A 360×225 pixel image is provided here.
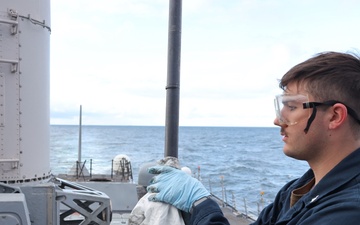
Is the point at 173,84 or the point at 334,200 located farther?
the point at 173,84

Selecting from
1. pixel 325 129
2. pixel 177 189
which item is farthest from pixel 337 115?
pixel 177 189

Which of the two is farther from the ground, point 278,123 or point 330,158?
point 278,123

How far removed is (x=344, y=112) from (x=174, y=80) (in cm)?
380

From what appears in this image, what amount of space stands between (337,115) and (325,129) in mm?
88

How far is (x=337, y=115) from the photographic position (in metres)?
1.76

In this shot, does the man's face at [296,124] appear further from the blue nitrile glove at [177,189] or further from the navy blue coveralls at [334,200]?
the blue nitrile glove at [177,189]

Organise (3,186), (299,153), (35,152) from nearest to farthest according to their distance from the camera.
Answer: (299,153), (3,186), (35,152)

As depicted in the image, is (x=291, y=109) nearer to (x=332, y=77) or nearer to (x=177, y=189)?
(x=332, y=77)

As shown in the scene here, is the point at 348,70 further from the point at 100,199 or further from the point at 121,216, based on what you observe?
the point at 121,216

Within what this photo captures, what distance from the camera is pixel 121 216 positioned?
11164 mm

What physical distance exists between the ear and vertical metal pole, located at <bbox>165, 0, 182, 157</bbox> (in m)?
3.70

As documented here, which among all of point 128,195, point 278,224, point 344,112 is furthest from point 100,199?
point 128,195

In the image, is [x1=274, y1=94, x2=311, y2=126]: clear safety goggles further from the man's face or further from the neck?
the neck

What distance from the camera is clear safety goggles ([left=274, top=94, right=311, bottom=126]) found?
6.07ft
